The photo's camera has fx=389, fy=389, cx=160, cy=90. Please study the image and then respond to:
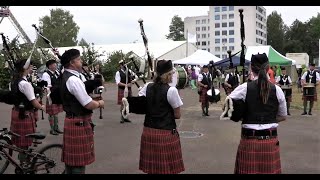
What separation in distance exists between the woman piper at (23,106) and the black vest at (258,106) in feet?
9.24

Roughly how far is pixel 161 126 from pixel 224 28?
97896mm

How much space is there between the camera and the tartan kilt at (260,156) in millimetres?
3887

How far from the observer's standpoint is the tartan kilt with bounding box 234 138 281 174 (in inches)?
153

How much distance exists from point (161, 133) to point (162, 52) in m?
35.5

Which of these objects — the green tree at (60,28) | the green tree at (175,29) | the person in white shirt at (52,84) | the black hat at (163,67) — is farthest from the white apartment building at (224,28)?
the black hat at (163,67)

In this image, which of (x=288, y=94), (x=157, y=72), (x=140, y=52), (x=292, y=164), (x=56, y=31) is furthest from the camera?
(x=56, y=31)

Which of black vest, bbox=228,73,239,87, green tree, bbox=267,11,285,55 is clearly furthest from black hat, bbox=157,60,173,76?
green tree, bbox=267,11,285,55

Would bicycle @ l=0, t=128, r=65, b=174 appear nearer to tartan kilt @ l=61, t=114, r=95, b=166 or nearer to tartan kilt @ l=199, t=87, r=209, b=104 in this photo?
tartan kilt @ l=61, t=114, r=95, b=166

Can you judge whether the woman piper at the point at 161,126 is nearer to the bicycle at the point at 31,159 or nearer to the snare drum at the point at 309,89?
the bicycle at the point at 31,159

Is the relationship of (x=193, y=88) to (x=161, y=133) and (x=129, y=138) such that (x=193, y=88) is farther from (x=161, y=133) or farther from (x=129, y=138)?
(x=161, y=133)

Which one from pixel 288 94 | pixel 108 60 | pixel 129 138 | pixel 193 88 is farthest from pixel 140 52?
pixel 129 138

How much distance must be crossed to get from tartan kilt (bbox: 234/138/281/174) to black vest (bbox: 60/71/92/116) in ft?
5.74

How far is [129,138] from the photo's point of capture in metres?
8.19

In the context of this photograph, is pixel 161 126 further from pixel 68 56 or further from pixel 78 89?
pixel 68 56
